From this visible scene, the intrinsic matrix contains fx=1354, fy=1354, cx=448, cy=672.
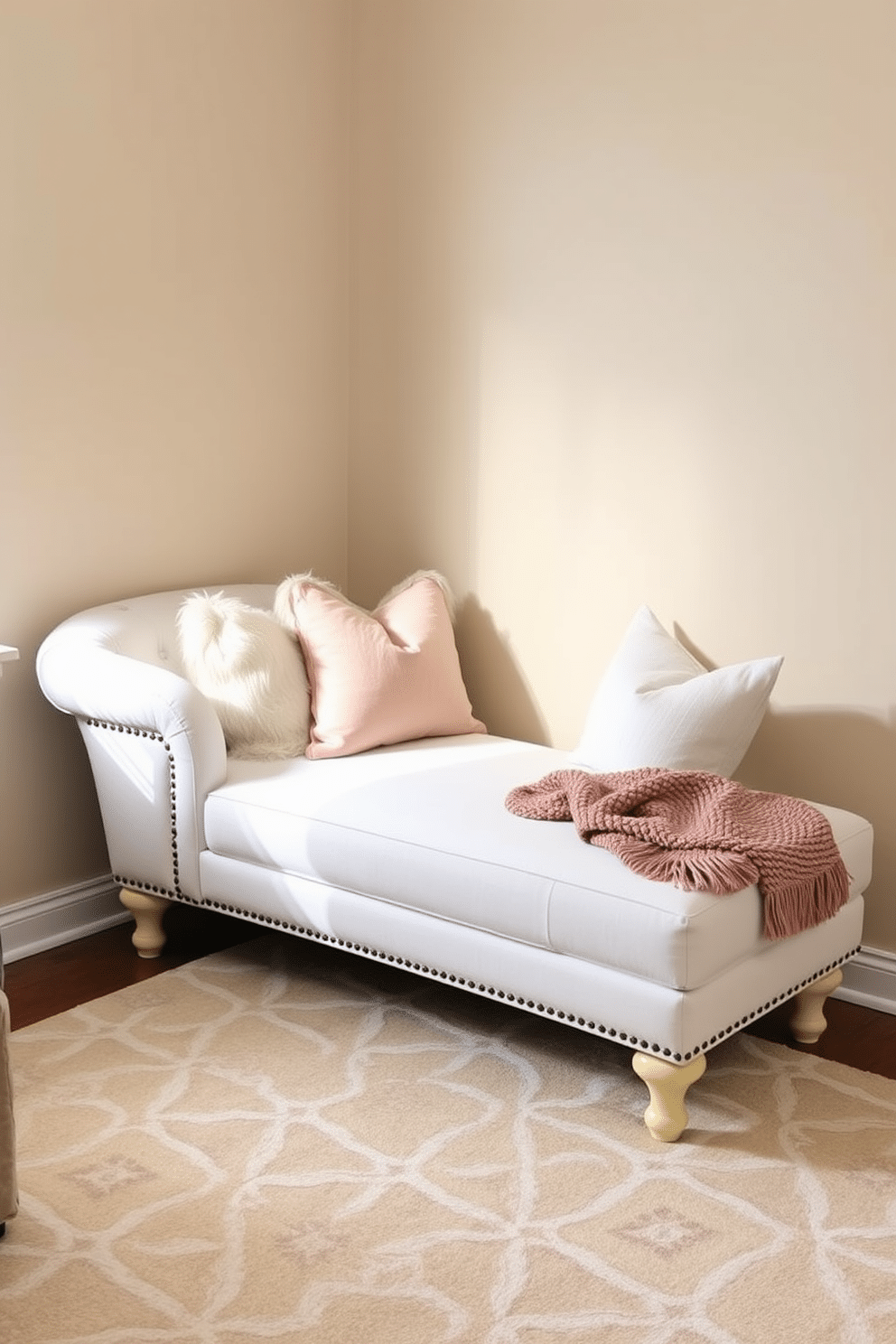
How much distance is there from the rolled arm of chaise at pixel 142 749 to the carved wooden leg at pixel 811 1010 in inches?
52.8

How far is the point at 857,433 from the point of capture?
2967mm

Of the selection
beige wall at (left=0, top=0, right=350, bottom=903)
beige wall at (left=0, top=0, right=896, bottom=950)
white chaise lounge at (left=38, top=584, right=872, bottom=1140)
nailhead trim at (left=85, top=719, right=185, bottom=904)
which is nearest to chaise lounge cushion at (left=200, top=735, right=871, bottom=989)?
white chaise lounge at (left=38, top=584, right=872, bottom=1140)

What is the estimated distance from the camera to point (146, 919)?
323 centimetres

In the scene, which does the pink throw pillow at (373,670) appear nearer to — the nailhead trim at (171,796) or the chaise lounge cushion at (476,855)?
the chaise lounge cushion at (476,855)

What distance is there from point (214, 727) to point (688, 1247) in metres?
1.50

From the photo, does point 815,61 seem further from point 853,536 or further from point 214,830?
point 214,830

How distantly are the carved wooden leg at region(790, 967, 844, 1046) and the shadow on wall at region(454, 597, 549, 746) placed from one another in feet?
3.59

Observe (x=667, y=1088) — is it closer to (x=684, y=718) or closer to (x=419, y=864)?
(x=419, y=864)

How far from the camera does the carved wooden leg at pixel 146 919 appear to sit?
3215 mm

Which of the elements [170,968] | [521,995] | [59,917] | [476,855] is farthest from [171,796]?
[521,995]

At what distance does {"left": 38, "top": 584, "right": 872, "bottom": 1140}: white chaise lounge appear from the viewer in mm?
2391

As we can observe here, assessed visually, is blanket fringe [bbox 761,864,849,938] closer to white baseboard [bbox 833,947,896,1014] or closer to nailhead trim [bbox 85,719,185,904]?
white baseboard [bbox 833,947,896,1014]

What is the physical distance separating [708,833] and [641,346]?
1335 millimetres

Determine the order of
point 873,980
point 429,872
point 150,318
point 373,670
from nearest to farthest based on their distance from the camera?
point 429,872
point 873,980
point 373,670
point 150,318
